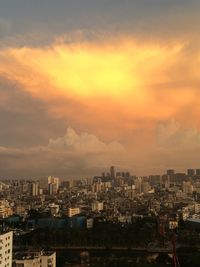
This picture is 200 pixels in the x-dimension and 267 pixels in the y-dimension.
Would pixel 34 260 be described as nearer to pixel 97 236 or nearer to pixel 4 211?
pixel 97 236

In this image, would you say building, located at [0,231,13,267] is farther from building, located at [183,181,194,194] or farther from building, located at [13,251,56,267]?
building, located at [183,181,194,194]

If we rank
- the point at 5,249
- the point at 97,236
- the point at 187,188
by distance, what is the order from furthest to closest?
the point at 187,188, the point at 97,236, the point at 5,249

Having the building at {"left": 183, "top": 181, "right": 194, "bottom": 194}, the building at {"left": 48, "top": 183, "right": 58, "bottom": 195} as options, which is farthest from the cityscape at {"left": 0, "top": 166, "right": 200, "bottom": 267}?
the building at {"left": 48, "top": 183, "right": 58, "bottom": 195}

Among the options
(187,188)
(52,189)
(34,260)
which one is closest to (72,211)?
(34,260)

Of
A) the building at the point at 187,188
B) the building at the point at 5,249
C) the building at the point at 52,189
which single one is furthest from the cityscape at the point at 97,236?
the building at the point at 52,189

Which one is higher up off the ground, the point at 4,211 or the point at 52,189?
the point at 52,189

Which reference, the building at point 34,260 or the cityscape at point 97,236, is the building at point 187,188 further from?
the building at point 34,260

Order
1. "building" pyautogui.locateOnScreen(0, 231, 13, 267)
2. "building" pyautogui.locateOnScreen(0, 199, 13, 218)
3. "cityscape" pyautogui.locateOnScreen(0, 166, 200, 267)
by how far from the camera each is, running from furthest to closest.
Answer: "building" pyautogui.locateOnScreen(0, 199, 13, 218) < "cityscape" pyautogui.locateOnScreen(0, 166, 200, 267) < "building" pyautogui.locateOnScreen(0, 231, 13, 267)

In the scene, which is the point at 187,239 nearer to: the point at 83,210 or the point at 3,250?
the point at 3,250
